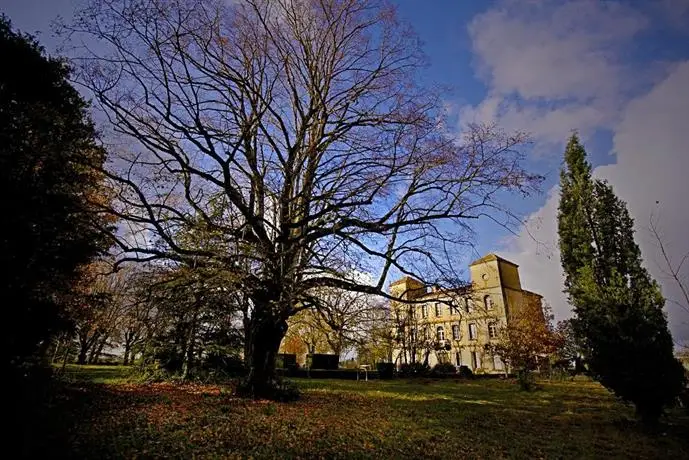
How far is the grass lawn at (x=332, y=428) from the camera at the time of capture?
18.4ft

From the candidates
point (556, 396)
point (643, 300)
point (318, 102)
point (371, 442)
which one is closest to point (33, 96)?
point (318, 102)

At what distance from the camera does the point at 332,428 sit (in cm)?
732

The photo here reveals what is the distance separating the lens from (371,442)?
6.54 metres

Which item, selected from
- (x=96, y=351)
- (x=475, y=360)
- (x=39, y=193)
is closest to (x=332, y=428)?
(x=39, y=193)

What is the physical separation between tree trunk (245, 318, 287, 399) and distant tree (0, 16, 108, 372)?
4486 millimetres

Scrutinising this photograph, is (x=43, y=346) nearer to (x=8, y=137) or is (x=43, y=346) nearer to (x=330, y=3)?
(x=8, y=137)

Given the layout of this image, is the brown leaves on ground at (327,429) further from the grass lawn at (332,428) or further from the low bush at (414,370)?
the low bush at (414,370)

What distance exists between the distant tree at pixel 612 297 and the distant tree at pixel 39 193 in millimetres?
13050

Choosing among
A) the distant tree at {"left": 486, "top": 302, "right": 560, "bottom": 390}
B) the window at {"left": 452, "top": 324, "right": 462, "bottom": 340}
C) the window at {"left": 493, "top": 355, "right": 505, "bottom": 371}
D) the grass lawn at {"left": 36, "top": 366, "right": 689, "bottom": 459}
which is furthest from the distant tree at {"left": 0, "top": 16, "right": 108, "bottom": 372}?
the window at {"left": 452, "top": 324, "right": 462, "bottom": 340}

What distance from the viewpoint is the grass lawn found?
5.60 meters

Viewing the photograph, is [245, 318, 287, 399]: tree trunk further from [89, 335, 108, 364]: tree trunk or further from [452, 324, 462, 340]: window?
[452, 324, 462, 340]: window

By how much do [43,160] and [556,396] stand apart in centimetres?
1874

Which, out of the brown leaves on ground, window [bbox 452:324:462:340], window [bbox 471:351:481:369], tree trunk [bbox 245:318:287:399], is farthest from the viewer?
window [bbox 452:324:462:340]

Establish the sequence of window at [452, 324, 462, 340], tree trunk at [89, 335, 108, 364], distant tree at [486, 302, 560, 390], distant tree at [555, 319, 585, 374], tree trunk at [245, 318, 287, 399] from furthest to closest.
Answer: window at [452, 324, 462, 340], tree trunk at [89, 335, 108, 364], distant tree at [555, 319, 585, 374], distant tree at [486, 302, 560, 390], tree trunk at [245, 318, 287, 399]
